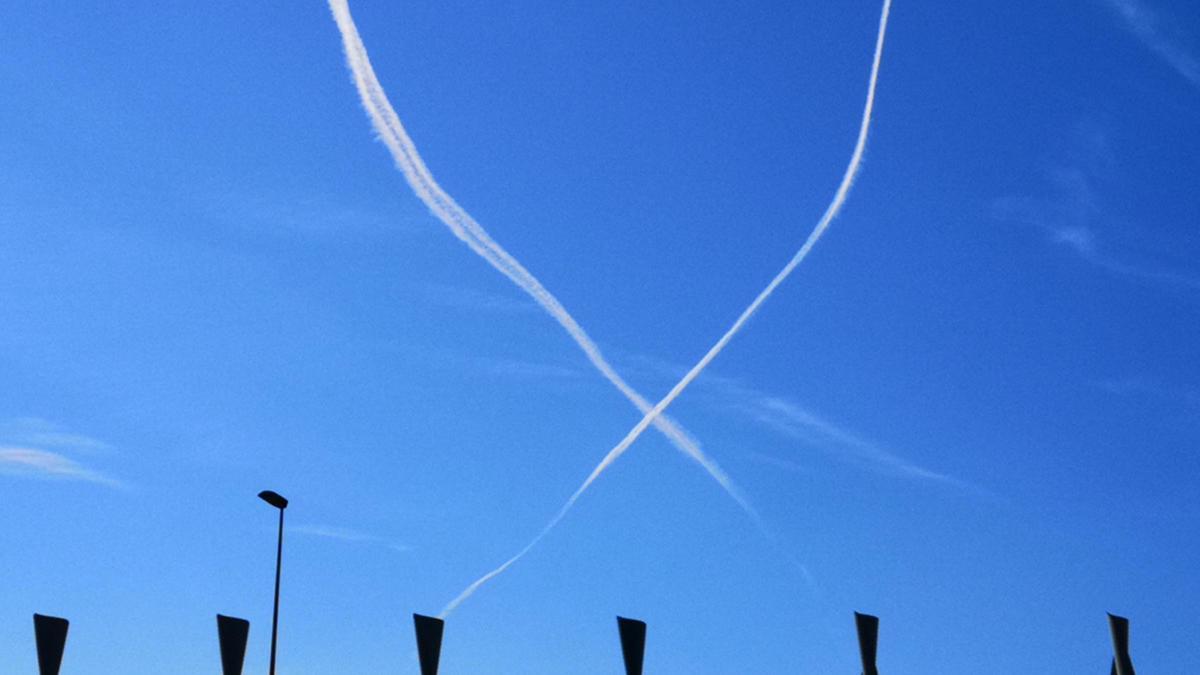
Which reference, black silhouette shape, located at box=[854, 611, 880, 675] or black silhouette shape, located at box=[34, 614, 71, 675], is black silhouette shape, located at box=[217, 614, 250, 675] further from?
black silhouette shape, located at box=[854, 611, 880, 675]

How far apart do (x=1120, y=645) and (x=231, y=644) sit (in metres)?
22.8

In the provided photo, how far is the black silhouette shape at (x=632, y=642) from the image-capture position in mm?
37438

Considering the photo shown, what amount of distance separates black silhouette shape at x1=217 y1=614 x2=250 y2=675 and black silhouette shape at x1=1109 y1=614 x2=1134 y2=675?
73.4 feet

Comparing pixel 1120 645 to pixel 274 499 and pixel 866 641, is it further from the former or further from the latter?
pixel 274 499

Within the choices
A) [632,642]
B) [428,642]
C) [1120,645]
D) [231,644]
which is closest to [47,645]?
[231,644]

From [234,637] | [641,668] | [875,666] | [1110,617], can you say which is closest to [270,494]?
[234,637]

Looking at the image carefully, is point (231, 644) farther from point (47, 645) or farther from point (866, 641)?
point (866, 641)

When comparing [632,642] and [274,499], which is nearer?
[632,642]

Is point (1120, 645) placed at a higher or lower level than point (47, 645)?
higher

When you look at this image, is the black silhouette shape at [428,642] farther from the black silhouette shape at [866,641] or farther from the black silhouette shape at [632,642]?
the black silhouette shape at [866,641]

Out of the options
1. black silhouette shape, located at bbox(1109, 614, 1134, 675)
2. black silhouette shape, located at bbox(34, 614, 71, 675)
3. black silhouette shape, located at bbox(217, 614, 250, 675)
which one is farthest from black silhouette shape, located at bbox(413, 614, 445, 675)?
black silhouette shape, located at bbox(1109, 614, 1134, 675)

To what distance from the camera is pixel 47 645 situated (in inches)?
1409

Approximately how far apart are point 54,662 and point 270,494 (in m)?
12.2

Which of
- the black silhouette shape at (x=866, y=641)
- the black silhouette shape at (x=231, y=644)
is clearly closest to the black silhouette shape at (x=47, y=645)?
the black silhouette shape at (x=231, y=644)
